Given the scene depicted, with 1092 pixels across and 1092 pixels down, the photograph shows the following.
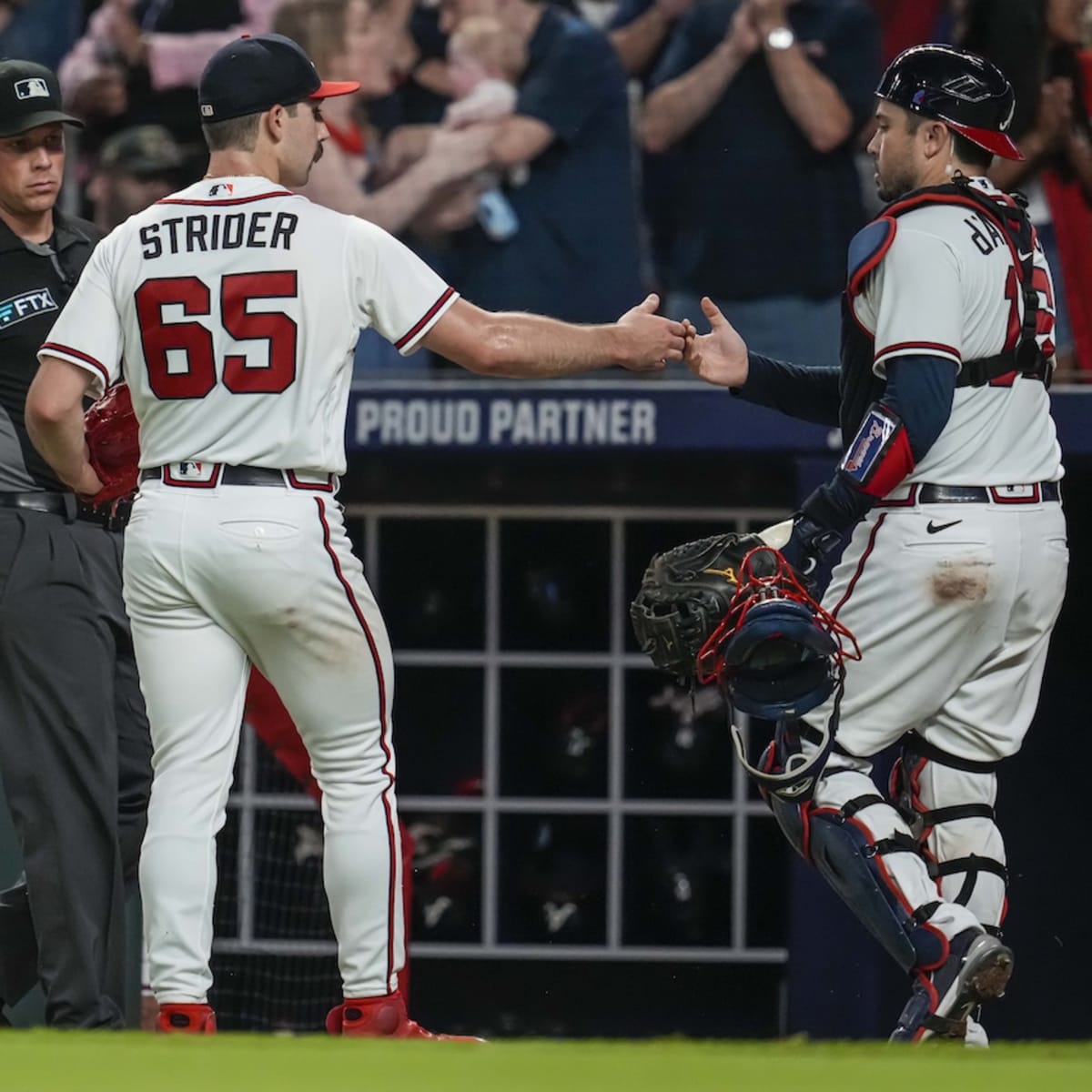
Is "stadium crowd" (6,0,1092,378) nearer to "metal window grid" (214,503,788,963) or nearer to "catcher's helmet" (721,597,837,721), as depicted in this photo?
"metal window grid" (214,503,788,963)

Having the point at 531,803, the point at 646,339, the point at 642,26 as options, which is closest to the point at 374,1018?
the point at 646,339

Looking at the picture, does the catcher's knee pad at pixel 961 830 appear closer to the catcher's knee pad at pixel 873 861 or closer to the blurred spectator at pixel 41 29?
the catcher's knee pad at pixel 873 861

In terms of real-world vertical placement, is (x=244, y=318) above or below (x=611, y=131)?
below

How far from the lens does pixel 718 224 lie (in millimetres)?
7168

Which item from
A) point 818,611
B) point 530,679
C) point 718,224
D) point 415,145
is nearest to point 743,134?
point 718,224

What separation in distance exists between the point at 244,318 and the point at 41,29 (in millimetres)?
3553

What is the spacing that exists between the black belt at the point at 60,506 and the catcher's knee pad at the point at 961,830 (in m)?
1.94

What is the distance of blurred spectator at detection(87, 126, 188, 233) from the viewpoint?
737 cm

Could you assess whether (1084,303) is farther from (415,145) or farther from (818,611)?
(818,611)

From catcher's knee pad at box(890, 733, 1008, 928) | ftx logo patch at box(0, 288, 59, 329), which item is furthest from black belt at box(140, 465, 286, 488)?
catcher's knee pad at box(890, 733, 1008, 928)

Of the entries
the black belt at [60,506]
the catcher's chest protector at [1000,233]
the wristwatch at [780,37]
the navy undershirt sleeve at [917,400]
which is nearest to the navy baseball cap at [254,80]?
the black belt at [60,506]

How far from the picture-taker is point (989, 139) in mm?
4879

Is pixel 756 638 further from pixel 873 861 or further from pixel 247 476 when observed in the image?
pixel 247 476

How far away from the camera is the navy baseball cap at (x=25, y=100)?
5.17 metres
